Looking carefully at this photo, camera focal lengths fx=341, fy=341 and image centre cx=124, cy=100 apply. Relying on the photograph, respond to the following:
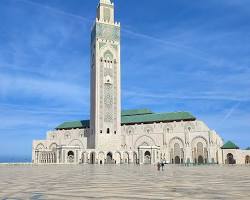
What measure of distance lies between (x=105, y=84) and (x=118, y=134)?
11.4 meters

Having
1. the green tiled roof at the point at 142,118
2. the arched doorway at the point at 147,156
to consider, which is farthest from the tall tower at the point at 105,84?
the green tiled roof at the point at 142,118

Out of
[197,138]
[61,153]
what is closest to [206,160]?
[197,138]

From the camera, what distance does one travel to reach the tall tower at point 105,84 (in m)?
73.6

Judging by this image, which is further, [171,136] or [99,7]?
[99,7]

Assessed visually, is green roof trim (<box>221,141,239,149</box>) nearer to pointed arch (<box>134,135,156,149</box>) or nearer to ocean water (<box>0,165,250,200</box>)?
pointed arch (<box>134,135,156,149</box>)

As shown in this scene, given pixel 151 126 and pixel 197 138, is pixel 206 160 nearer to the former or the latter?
pixel 197 138

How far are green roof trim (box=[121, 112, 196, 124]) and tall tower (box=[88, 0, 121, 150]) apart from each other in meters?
7.65

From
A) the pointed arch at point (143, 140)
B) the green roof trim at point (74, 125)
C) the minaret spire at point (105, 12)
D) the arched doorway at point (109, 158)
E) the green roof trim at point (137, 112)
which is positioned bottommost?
the arched doorway at point (109, 158)

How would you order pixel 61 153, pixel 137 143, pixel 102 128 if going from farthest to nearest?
pixel 137 143, pixel 102 128, pixel 61 153

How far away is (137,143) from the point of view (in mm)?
79125

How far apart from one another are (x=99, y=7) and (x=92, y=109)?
79.4 ft

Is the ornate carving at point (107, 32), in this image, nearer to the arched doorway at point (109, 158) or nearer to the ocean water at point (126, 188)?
the arched doorway at point (109, 158)

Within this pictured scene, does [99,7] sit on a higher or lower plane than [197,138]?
higher

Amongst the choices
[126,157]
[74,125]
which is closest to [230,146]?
[126,157]
